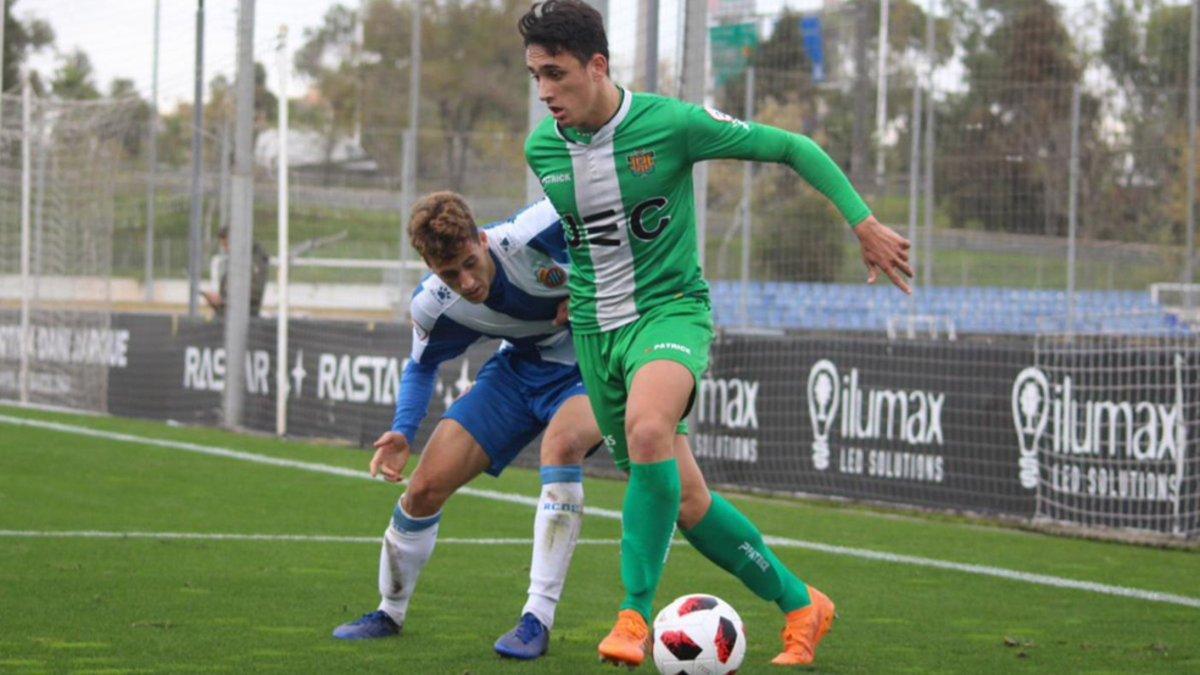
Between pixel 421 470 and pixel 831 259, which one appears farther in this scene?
pixel 831 259

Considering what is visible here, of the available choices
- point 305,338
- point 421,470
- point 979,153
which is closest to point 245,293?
point 305,338

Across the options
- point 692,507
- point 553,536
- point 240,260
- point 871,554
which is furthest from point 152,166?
point 692,507

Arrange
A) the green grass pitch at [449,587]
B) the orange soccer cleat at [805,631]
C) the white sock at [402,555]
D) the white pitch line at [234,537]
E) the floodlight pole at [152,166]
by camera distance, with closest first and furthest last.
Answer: the orange soccer cleat at [805,631] < the green grass pitch at [449,587] < the white sock at [402,555] < the white pitch line at [234,537] < the floodlight pole at [152,166]

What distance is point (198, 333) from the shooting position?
18.8 metres

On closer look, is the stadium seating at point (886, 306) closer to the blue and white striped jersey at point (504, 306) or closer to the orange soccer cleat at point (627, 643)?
the blue and white striped jersey at point (504, 306)

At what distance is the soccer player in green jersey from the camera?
5492mm

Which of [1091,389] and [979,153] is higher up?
[979,153]

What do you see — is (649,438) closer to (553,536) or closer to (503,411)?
(553,536)

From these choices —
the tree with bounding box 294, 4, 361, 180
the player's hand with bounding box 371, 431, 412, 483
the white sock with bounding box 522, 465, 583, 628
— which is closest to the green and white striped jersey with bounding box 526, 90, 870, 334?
the white sock with bounding box 522, 465, 583, 628

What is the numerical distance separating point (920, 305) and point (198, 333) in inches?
321

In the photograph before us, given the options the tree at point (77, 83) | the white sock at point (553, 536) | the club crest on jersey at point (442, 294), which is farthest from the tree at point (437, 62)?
the white sock at point (553, 536)

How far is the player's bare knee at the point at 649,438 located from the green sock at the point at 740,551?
0.45m

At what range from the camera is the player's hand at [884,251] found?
5.41 metres

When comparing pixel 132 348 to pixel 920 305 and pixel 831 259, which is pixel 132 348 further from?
pixel 920 305
